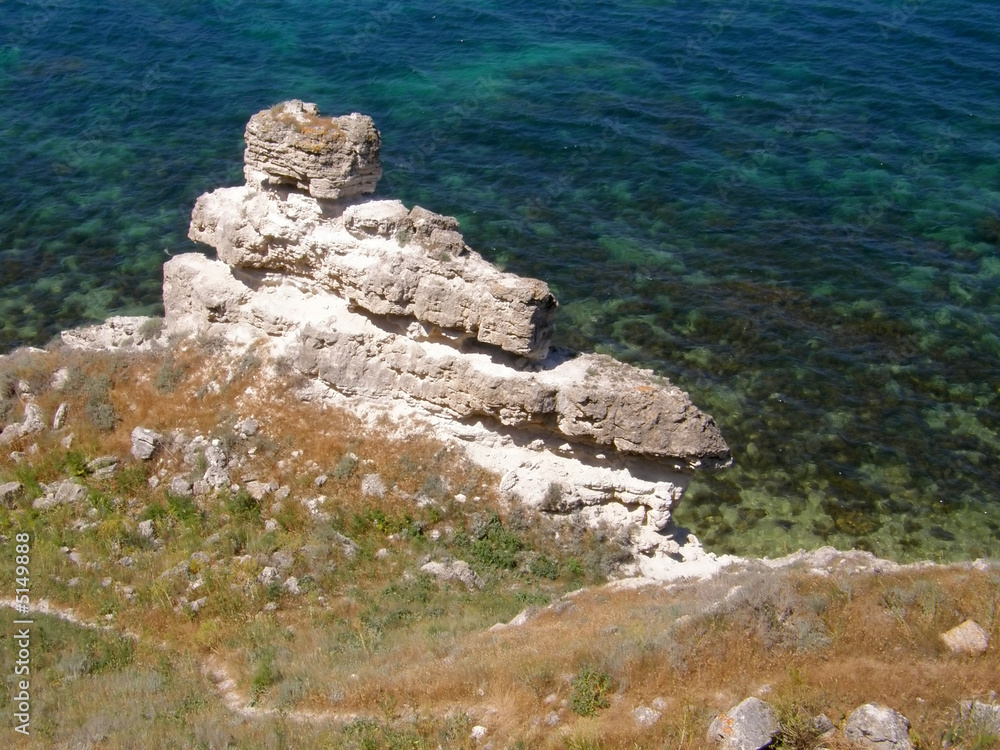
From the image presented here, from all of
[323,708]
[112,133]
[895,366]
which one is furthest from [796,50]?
[323,708]

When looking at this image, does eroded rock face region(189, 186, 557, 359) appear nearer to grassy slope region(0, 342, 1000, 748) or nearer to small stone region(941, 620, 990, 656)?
grassy slope region(0, 342, 1000, 748)

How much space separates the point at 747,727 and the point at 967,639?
4.14 meters

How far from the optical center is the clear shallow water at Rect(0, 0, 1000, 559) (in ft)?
81.2

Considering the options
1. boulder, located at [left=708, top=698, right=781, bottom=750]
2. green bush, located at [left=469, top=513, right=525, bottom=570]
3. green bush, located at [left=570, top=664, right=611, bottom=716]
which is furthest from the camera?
green bush, located at [left=469, top=513, right=525, bottom=570]

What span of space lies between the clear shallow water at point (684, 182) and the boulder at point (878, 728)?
10.0 m

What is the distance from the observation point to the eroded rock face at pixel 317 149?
2000cm

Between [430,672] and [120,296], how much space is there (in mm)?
21570

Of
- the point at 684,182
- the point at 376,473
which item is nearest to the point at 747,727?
the point at 376,473

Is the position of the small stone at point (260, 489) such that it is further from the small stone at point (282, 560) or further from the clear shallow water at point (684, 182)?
the clear shallow water at point (684, 182)

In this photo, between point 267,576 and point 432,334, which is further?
point 432,334

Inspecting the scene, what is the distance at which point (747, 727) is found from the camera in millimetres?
11430

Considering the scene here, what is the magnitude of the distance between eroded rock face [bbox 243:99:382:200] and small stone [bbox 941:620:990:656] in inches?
584

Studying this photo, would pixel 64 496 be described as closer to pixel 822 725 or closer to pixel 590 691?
pixel 590 691

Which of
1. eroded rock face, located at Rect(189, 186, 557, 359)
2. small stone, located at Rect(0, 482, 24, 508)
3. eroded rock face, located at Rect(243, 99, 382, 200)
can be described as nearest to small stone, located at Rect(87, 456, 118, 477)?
small stone, located at Rect(0, 482, 24, 508)
